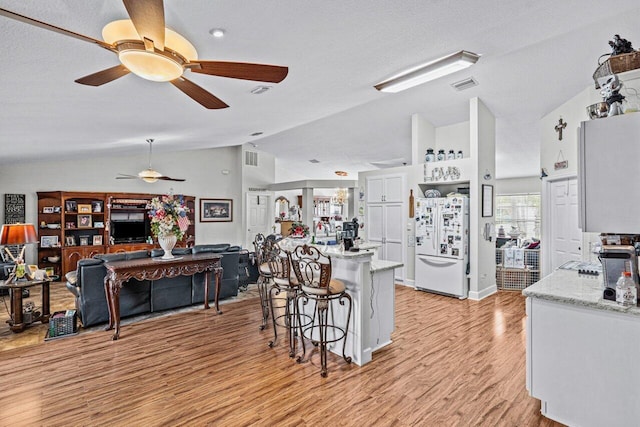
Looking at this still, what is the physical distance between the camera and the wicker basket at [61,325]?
3.67 meters

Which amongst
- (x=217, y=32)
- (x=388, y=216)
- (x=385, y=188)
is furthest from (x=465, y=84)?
(x=217, y=32)

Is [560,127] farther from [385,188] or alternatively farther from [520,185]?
[520,185]

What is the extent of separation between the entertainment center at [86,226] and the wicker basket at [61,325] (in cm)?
389

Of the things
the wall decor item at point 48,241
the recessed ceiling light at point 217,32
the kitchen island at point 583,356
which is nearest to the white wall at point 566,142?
the kitchen island at point 583,356

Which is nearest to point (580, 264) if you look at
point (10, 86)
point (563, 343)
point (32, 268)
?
point (563, 343)

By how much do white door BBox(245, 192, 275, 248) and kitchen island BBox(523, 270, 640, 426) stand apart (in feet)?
27.5

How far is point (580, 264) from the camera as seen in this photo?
3.18 meters

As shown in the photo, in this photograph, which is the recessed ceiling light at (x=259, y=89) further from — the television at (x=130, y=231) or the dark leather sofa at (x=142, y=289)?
the television at (x=130, y=231)

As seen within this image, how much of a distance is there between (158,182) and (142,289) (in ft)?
15.7

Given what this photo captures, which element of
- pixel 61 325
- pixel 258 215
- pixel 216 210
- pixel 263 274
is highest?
pixel 216 210

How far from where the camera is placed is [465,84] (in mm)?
4773

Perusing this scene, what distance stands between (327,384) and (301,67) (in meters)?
2.72

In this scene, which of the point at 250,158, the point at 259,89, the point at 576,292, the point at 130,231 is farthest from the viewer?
the point at 250,158

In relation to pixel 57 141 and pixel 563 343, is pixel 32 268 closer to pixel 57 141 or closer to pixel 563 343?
pixel 57 141
